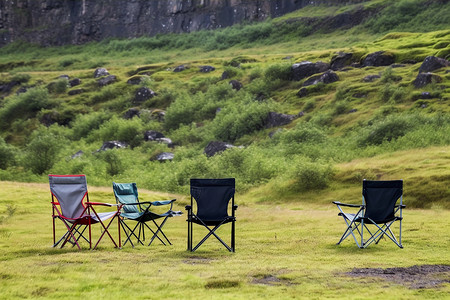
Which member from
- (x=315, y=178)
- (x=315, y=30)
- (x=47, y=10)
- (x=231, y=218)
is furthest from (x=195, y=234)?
(x=47, y=10)

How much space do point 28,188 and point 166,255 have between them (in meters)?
20.4

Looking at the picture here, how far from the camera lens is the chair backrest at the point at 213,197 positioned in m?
13.8

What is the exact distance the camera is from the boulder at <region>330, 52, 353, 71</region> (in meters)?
79.9

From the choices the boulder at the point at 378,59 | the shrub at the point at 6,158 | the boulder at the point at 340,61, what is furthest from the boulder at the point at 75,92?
the boulder at the point at 378,59

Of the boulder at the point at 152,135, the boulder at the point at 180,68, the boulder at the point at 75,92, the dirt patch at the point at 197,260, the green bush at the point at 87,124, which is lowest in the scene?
the green bush at the point at 87,124

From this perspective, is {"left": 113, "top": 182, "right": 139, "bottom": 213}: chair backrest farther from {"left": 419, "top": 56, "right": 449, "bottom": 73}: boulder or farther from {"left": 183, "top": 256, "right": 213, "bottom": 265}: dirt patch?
{"left": 419, "top": 56, "right": 449, "bottom": 73}: boulder

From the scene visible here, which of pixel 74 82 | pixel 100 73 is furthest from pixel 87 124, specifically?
pixel 100 73

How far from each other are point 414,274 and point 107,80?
98.5 meters

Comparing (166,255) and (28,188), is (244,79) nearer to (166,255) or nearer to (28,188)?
(28,188)

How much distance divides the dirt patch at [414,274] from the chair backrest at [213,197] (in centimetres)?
391

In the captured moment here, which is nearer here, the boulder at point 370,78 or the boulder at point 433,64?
the boulder at point 433,64

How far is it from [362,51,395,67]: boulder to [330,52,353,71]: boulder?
2.89m

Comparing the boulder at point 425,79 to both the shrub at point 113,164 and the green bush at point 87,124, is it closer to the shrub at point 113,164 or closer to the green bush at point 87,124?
the shrub at point 113,164

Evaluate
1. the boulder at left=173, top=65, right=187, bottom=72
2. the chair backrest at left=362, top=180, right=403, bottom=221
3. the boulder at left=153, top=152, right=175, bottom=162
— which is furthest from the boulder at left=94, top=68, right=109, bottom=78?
the chair backrest at left=362, top=180, right=403, bottom=221
